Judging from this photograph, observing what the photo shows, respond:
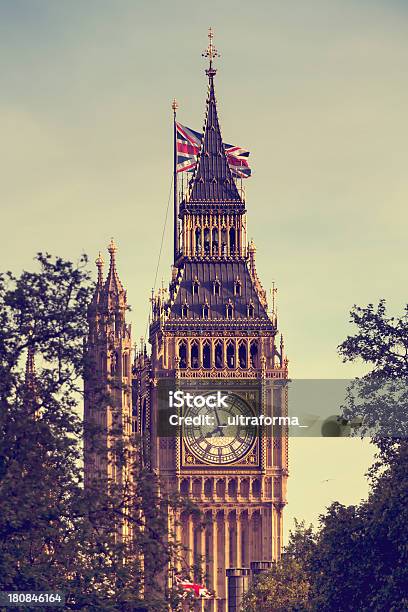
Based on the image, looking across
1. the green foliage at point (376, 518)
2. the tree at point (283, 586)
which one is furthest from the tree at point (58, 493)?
the tree at point (283, 586)

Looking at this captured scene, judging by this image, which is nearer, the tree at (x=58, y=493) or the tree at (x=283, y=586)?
the tree at (x=58, y=493)

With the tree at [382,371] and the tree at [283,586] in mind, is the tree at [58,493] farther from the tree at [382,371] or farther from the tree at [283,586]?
the tree at [283,586]

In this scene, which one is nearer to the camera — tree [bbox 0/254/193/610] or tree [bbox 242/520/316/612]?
tree [bbox 0/254/193/610]

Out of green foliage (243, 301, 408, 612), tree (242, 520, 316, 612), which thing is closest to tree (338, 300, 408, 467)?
green foliage (243, 301, 408, 612)

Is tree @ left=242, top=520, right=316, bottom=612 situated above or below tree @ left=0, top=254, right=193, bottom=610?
above

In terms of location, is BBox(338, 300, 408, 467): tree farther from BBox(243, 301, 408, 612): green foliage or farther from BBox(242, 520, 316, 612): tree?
BBox(242, 520, 316, 612): tree

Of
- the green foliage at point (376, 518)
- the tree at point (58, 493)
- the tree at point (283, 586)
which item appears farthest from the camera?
the tree at point (283, 586)

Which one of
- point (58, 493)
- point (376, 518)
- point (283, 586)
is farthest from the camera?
point (283, 586)

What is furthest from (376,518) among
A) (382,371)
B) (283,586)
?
(283,586)

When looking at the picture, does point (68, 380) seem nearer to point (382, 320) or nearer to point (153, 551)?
point (153, 551)

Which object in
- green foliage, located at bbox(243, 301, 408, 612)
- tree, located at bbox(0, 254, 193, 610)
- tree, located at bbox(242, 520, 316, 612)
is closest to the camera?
tree, located at bbox(0, 254, 193, 610)

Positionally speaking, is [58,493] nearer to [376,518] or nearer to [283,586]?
[376,518]

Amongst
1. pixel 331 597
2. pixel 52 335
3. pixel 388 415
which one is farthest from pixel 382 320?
pixel 52 335

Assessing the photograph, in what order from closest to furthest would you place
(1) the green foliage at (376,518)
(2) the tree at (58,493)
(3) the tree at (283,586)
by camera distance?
(2) the tree at (58,493), (1) the green foliage at (376,518), (3) the tree at (283,586)
